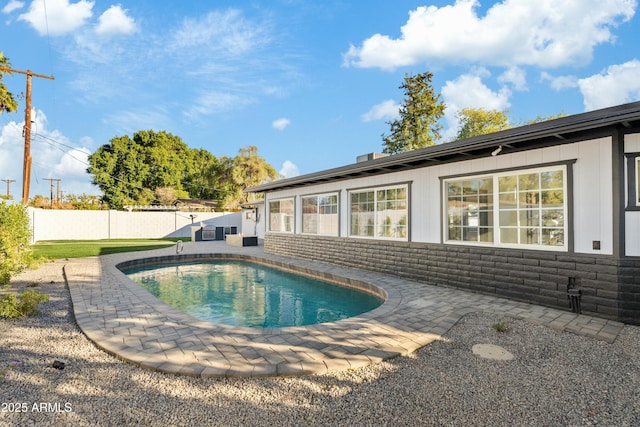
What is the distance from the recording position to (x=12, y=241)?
591 centimetres

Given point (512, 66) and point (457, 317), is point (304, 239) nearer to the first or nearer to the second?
point (457, 317)

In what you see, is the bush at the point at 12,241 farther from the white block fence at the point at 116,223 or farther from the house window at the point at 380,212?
the white block fence at the point at 116,223

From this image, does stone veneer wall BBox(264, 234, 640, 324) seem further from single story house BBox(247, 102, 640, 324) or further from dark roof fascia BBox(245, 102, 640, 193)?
dark roof fascia BBox(245, 102, 640, 193)

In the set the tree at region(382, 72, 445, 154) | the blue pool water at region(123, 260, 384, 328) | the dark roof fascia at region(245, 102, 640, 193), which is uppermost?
the tree at region(382, 72, 445, 154)

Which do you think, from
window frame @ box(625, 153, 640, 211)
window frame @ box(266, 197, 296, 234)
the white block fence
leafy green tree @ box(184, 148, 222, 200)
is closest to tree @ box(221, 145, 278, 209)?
leafy green tree @ box(184, 148, 222, 200)

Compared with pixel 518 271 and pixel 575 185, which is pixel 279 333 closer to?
pixel 518 271

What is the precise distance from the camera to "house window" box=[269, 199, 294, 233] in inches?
496

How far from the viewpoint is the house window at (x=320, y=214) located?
10.4 metres

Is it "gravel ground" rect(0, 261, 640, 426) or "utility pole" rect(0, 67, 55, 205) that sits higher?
"utility pole" rect(0, 67, 55, 205)

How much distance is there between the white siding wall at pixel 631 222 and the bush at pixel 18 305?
8981mm

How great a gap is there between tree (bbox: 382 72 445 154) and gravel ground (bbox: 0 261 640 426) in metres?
26.4

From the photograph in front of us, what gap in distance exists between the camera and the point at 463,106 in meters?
35.1

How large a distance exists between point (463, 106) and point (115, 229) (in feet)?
116

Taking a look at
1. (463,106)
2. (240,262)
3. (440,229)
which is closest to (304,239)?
(240,262)
